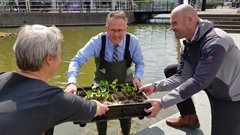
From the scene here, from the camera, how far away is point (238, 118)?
2551 mm

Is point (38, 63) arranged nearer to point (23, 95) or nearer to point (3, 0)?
point (23, 95)

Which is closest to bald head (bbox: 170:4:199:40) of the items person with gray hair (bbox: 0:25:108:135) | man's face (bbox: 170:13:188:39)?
man's face (bbox: 170:13:188:39)

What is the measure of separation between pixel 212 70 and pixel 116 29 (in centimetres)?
113

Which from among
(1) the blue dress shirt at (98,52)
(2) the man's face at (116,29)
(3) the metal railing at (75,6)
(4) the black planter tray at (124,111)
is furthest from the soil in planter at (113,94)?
(3) the metal railing at (75,6)

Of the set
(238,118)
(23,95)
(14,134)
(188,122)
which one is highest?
(23,95)

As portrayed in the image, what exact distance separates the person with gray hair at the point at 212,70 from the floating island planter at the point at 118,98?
14 centimetres

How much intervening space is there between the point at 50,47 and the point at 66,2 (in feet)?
82.5

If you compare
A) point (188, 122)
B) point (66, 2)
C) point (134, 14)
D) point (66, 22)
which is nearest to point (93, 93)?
point (188, 122)

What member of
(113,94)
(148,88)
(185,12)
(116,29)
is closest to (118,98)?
(113,94)

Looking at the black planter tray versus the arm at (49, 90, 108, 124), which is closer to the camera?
the arm at (49, 90, 108, 124)

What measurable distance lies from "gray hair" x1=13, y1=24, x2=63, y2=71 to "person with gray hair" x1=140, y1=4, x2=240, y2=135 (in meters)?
1.24

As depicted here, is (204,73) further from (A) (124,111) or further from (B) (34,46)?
(B) (34,46)

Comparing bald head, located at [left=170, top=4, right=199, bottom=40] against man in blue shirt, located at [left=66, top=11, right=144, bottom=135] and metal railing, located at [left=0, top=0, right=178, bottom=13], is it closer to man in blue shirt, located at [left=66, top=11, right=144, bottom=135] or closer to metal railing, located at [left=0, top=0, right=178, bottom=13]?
man in blue shirt, located at [left=66, top=11, right=144, bottom=135]

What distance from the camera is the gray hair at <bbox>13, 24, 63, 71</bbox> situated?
1.63m
